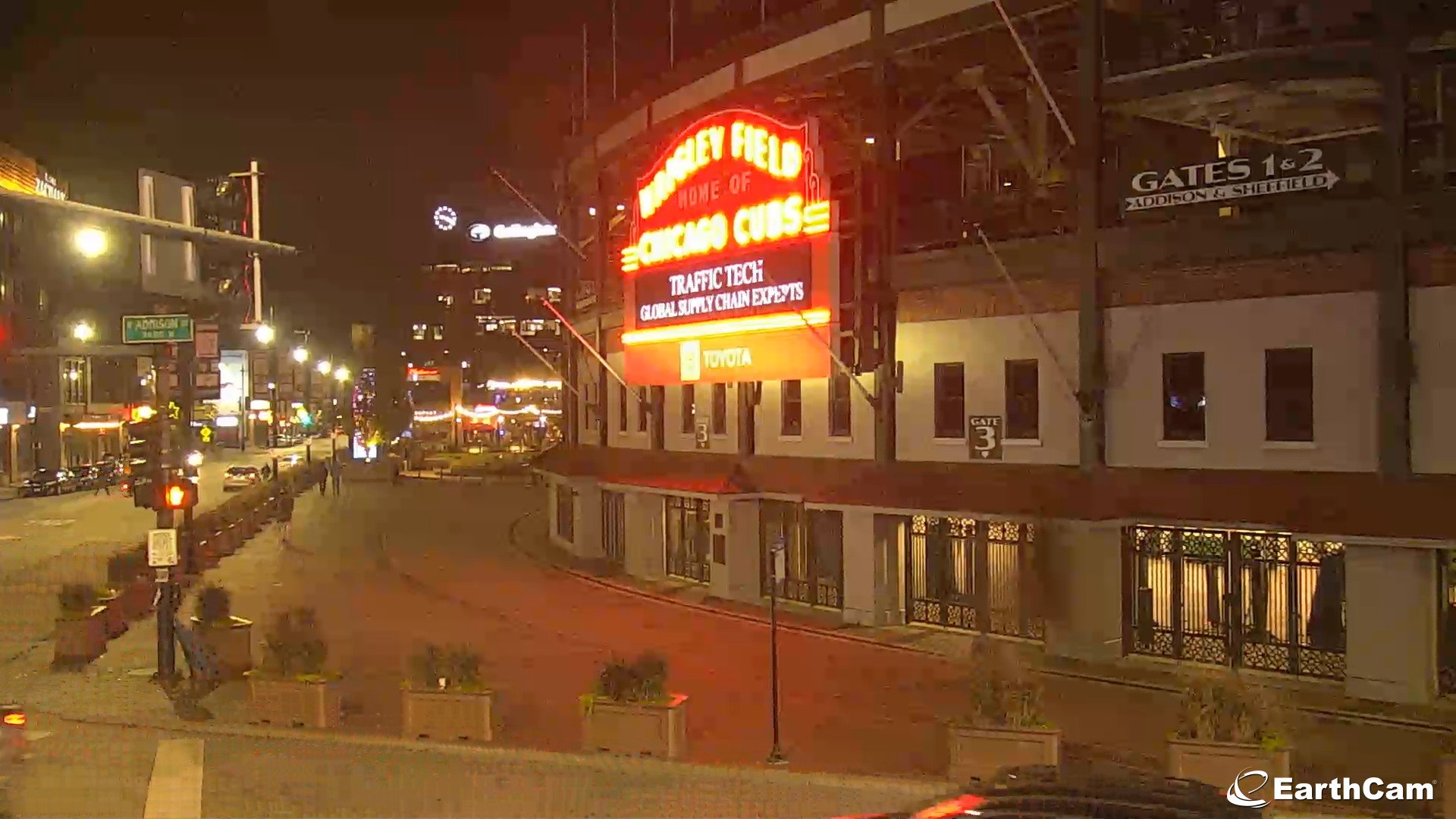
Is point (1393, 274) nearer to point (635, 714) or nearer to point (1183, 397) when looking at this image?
point (1183, 397)

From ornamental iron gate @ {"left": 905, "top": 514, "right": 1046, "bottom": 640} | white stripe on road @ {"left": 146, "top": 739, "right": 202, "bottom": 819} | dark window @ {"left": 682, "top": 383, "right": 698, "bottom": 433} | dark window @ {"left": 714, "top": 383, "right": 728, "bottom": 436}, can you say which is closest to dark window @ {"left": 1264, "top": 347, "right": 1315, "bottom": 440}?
ornamental iron gate @ {"left": 905, "top": 514, "right": 1046, "bottom": 640}

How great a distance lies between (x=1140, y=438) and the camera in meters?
22.0

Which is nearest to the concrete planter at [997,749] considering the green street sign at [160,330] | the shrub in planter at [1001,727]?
the shrub in planter at [1001,727]

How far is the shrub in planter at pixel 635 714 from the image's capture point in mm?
13680

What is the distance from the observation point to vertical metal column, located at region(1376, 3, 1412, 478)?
61.5 ft

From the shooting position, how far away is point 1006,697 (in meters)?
12.6

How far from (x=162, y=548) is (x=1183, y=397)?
1638 centimetres

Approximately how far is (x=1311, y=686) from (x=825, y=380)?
11.7 m

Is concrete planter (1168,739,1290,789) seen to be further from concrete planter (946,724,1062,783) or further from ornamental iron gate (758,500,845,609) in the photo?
ornamental iron gate (758,500,845,609)

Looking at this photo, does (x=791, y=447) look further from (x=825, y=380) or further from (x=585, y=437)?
(x=585, y=437)

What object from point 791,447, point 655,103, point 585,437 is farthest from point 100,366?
point 791,447

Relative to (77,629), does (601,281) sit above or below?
above

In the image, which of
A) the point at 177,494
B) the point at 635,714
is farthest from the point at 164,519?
the point at 635,714

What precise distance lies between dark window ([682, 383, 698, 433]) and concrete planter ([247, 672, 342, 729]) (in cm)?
1840
